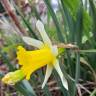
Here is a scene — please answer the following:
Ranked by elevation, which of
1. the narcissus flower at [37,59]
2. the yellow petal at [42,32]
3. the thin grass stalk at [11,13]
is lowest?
the narcissus flower at [37,59]

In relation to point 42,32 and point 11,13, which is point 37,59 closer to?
point 42,32

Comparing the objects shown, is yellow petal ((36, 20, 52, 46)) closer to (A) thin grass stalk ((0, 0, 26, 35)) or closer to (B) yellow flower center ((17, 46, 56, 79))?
(B) yellow flower center ((17, 46, 56, 79))

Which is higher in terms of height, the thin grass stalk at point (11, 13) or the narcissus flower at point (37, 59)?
the thin grass stalk at point (11, 13)

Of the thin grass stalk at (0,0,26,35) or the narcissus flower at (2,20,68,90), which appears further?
the thin grass stalk at (0,0,26,35)

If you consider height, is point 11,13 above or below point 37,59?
above

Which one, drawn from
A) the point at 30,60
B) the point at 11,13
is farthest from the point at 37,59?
the point at 11,13

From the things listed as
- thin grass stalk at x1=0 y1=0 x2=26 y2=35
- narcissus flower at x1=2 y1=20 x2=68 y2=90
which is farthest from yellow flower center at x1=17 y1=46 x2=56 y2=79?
thin grass stalk at x1=0 y1=0 x2=26 y2=35

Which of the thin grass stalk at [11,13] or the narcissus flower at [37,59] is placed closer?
→ the narcissus flower at [37,59]

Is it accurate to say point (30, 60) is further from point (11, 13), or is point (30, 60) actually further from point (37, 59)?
point (11, 13)

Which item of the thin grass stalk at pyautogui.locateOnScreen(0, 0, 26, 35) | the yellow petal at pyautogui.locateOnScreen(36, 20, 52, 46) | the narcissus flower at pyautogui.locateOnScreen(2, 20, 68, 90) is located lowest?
the narcissus flower at pyautogui.locateOnScreen(2, 20, 68, 90)

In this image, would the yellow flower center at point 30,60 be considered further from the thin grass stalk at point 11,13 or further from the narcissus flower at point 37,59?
the thin grass stalk at point 11,13

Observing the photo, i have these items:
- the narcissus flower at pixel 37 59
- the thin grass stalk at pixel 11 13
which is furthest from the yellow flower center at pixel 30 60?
the thin grass stalk at pixel 11 13

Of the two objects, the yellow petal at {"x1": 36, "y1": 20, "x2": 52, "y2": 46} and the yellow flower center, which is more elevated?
the yellow petal at {"x1": 36, "y1": 20, "x2": 52, "y2": 46}

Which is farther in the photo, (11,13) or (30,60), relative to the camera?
(11,13)
